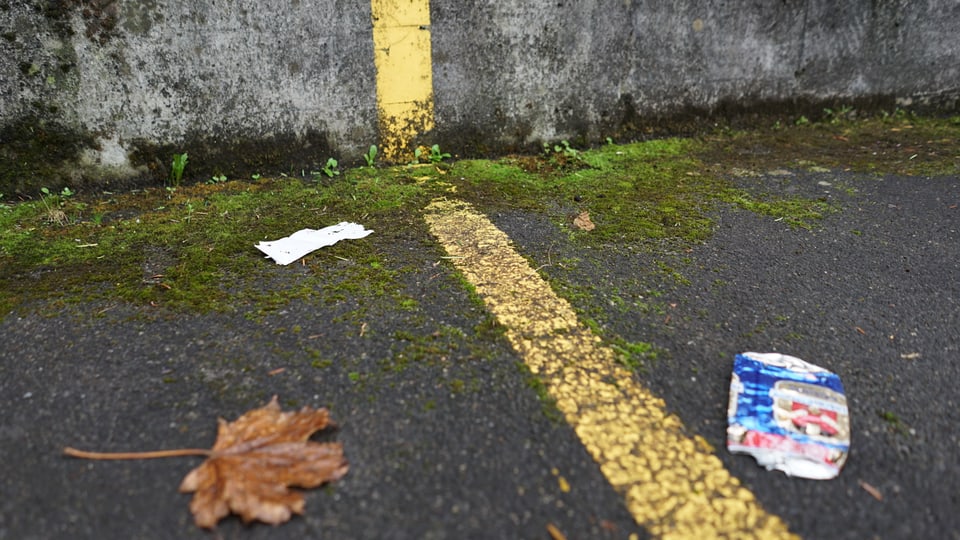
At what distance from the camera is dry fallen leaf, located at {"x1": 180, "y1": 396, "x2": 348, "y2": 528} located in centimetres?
121

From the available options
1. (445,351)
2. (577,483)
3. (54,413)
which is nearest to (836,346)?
(577,483)

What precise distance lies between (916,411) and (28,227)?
10.8 ft

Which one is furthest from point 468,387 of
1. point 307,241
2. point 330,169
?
point 330,169

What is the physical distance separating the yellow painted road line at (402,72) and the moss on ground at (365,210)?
21 centimetres

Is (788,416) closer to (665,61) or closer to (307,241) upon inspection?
(307,241)

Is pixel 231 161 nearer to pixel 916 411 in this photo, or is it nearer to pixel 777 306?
pixel 777 306

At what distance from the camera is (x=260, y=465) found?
131 cm

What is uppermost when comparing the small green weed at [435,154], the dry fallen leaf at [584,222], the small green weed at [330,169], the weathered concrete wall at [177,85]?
the weathered concrete wall at [177,85]

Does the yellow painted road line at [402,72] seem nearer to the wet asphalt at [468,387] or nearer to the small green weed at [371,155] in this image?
the small green weed at [371,155]

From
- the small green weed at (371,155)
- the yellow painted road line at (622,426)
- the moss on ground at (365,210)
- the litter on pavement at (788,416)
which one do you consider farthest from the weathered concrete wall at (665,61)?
the litter on pavement at (788,416)

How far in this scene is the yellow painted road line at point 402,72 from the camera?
10.2ft

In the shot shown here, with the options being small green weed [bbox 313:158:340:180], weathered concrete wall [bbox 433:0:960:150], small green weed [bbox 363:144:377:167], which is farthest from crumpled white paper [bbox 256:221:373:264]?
weathered concrete wall [bbox 433:0:960:150]

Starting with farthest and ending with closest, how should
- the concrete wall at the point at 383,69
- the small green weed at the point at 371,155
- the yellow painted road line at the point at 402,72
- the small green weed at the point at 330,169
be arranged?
1. the small green weed at the point at 371,155
2. the small green weed at the point at 330,169
3. the yellow painted road line at the point at 402,72
4. the concrete wall at the point at 383,69

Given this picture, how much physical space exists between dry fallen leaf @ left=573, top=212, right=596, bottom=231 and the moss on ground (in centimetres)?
3
